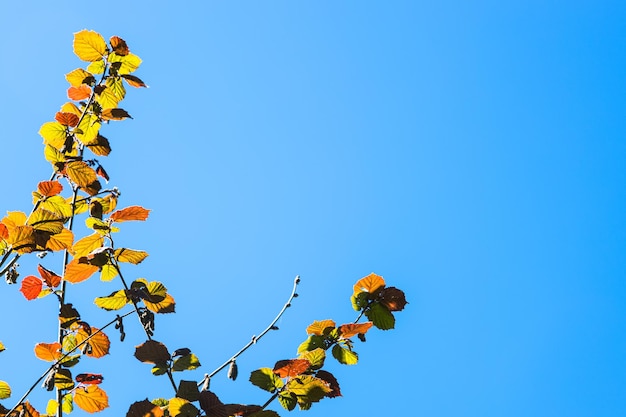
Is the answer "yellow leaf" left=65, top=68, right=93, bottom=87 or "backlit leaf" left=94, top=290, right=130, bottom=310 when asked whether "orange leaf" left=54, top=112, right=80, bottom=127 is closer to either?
"yellow leaf" left=65, top=68, right=93, bottom=87

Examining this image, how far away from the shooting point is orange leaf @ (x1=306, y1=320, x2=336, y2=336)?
2.66 m

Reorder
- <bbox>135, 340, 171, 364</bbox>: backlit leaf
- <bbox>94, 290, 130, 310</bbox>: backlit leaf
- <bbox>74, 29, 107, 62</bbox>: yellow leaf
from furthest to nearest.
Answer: <bbox>74, 29, 107, 62</bbox>: yellow leaf < <bbox>94, 290, 130, 310</bbox>: backlit leaf < <bbox>135, 340, 171, 364</bbox>: backlit leaf

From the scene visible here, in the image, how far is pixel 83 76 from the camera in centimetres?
311

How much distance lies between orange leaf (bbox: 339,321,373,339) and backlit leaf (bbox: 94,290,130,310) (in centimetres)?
98

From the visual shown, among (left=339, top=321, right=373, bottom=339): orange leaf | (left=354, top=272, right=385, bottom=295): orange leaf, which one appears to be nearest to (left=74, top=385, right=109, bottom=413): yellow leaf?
(left=339, top=321, right=373, bottom=339): orange leaf

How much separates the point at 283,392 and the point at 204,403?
0.42 m

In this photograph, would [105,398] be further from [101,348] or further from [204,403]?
[204,403]

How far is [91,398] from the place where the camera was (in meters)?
2.71

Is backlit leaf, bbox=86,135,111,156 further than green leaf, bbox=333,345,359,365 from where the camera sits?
Yes

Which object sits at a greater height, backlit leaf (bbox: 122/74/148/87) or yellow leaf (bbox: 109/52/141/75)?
yellow leaf (bbox: 109/52/141/75)

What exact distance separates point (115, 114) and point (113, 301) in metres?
1.05

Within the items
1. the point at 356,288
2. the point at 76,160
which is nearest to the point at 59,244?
the point at 76,160

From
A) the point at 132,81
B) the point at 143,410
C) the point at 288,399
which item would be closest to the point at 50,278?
the point at 143,410

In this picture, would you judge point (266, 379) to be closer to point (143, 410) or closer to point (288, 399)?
point (288, 399)
